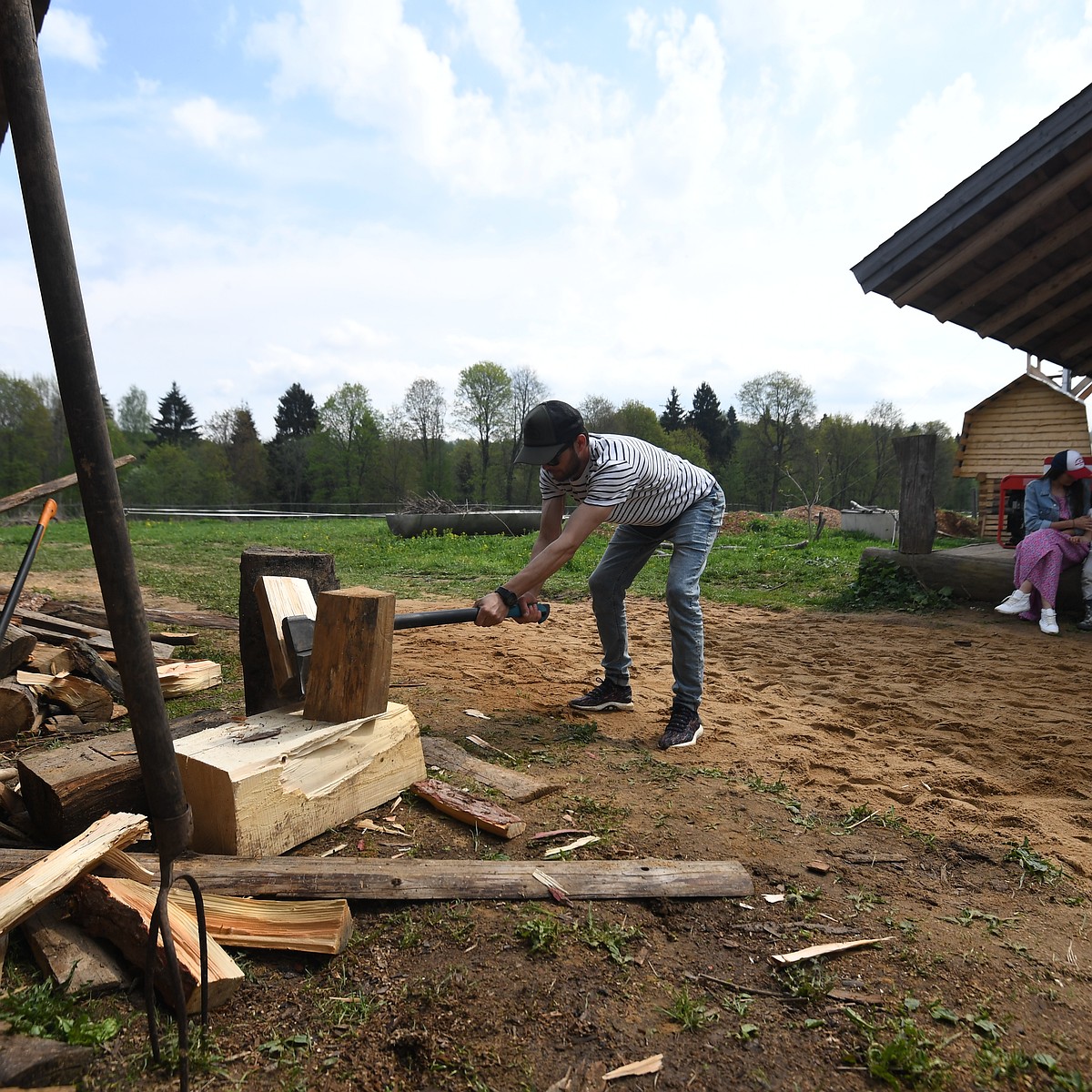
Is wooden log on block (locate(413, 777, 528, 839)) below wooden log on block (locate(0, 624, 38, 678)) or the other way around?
below

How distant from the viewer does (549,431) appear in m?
3.41

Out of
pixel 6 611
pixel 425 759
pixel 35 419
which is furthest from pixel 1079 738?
pixel 35 419

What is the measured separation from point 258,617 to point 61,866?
1.34 metres

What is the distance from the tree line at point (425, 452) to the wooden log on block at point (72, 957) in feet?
115

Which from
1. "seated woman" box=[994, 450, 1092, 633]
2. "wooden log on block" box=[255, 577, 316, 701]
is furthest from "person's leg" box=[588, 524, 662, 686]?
"seated woman" box=[994, 450, 1092, 633]

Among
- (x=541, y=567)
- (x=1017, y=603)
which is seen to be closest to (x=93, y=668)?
(x=541, y=567)

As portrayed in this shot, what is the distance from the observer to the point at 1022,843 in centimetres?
269

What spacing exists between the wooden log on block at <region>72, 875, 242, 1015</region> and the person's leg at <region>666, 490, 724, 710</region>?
250 centimetres

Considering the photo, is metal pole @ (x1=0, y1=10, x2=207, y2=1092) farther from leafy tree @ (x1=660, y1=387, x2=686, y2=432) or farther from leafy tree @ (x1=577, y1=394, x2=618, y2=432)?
leafy tree @ (x1=660, y1=387, x2=686, y2=432)

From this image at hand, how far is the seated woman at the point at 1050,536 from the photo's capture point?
6584mm

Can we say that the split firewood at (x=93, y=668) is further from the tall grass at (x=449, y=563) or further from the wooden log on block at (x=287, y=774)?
the wooden log on block at (x=287, y=774)

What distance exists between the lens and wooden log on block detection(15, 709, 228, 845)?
2.23 m

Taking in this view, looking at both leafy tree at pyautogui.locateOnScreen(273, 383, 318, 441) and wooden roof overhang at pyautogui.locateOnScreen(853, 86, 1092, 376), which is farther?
leafy tree at pyautogui.locateOnScreen(273, 383, 318, 441)

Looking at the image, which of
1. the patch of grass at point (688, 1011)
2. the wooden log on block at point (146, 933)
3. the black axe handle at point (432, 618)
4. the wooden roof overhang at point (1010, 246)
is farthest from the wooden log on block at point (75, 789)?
the wooden roof overhang at point (1010, 246)
